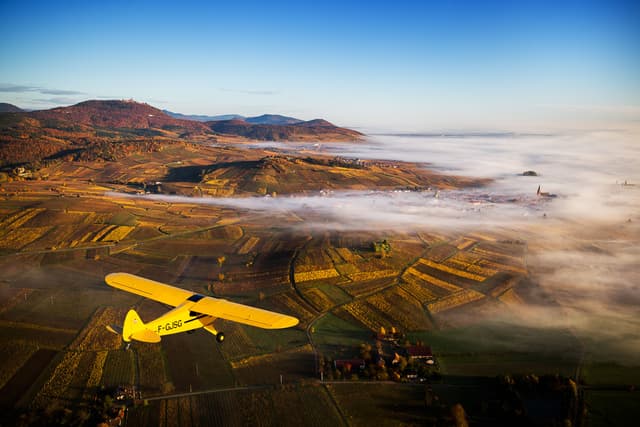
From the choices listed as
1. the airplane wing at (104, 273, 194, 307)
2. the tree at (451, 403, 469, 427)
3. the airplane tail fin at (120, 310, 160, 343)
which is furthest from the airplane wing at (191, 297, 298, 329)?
the tree at (451, 403, 469, 427)

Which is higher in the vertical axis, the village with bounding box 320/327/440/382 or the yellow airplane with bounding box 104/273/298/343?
the yellow airplane with bounding box 104/273/298/343

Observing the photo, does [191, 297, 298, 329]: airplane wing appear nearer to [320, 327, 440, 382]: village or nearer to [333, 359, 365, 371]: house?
[333, 359, 365, 371]: house

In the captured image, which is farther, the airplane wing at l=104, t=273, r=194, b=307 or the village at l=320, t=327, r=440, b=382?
the airplane wing at l=104, t=273, r=194, b=307

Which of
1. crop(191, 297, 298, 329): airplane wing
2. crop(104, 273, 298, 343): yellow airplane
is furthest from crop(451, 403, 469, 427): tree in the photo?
crop(104, 273, 298, 343): yellow airplane

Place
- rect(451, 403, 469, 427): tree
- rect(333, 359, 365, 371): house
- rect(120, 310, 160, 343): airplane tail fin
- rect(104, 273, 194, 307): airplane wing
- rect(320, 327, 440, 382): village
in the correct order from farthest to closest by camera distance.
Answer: rect(104, 273, 194, 307): airplane wing, rect(333, 359, 365, 371): house, rect(320, 327, 440, 382): village, rect(451, 403, 469, 427): tree, rect(120, 310, 160, 343): airplane tail fin

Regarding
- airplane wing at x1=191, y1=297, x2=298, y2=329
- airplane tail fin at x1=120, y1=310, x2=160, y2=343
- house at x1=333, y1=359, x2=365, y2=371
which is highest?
airplane wing at x1=191, y1=297, x2=298, y2=329

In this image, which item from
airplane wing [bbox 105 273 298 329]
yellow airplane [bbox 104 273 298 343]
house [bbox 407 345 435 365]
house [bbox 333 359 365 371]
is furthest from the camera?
house [bbox 407 345 435 365]

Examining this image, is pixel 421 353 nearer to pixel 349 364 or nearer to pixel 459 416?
pixel 349 364

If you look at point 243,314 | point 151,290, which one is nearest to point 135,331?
point 151,290
